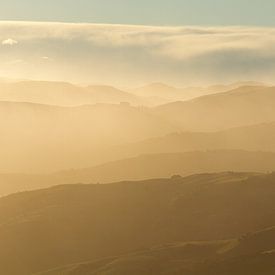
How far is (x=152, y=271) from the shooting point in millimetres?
169375

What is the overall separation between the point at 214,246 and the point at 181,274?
23260 mm

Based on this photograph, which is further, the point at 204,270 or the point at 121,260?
the point at 121,260

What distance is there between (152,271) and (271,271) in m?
31.5

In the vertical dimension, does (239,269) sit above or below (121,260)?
below

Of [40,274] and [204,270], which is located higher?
[40,274]

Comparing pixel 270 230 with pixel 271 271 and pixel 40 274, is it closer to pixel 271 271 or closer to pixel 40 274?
pixel 271 271

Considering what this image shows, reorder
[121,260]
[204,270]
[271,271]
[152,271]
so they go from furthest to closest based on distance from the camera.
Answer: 1. [121,260]
2. [152,271]
3. [204,270]
4. [271,271]

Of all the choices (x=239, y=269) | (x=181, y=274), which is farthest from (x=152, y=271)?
(x=239, y=269)

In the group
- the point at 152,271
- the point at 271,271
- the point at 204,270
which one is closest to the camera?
the point at 271,271

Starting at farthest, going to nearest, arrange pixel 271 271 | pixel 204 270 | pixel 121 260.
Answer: pixel 121 260 → pixel 204 270 → pixel 271 271

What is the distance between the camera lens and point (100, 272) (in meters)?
175

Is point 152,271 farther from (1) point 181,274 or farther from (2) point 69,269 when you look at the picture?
(2) point 69,269

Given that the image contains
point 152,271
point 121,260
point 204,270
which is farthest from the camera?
point 121,260

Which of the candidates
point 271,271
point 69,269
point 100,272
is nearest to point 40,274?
point 69,269
